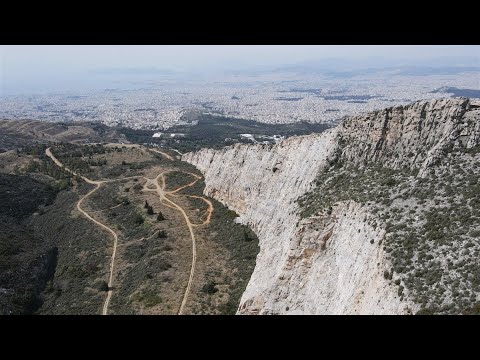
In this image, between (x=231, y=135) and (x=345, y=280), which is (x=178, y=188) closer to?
(x=345, y=280)

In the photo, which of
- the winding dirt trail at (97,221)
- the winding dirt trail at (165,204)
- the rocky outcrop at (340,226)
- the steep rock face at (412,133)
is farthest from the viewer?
the winding dirt trail at (97,221)

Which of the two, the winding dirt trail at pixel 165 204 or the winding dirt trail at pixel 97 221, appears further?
the winding dirt trail at pixel 97 221

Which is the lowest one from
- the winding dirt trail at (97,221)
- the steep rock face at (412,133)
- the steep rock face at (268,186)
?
the winding dirt trail at (97,221)

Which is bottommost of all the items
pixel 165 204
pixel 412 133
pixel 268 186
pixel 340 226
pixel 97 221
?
pixel 97 221

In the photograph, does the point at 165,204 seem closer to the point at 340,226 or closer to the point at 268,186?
the point at 268,186

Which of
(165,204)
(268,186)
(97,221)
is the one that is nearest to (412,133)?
(268,186)

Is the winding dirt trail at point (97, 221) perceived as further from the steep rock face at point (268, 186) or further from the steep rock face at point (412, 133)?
the steep rock face at point (412, 133)

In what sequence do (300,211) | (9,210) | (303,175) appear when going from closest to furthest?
(300,211), (303,175), (9,210)

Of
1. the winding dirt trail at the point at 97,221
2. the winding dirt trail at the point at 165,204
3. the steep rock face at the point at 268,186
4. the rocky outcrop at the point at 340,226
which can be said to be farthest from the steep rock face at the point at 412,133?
the winding dirt trail at the point at 97,221
